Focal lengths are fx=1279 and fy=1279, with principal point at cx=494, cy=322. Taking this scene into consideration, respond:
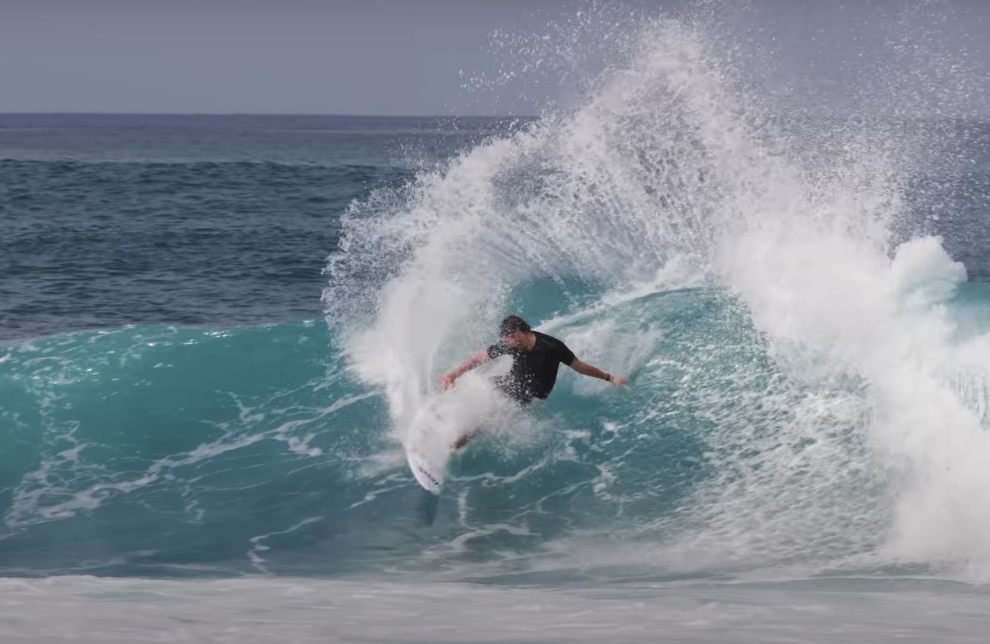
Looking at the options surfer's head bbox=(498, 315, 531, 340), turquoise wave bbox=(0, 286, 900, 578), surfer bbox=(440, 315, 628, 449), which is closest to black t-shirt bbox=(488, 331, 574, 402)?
surfer bbox=(440, 315, 628, 449)

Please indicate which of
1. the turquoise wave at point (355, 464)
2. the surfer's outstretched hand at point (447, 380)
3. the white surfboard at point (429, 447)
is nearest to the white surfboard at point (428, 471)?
the white surfboard at point (429, 447)

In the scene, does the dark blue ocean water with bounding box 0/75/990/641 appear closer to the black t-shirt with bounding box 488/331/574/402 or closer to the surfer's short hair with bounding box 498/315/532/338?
the black t-shirt with bounding box 488/331/574/402

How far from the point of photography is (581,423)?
1298 centimetres

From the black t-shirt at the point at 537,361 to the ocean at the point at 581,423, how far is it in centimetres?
60

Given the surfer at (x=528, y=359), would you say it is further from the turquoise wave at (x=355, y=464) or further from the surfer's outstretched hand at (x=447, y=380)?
the turquoise wave at (x=355, y=464)

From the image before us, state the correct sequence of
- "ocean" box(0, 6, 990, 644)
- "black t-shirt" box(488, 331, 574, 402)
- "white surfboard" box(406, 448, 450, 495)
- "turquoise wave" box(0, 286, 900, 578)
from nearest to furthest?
"ocean" box(0, 6, 990, 644) → "turquoise wave" box(0, 286, 900, 578) → "black t-shirt" box(488, 331, 574, 402) → "white surfboard" box(406, 448, 450, 495)

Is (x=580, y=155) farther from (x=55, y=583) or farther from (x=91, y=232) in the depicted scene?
(x=91, y=232)

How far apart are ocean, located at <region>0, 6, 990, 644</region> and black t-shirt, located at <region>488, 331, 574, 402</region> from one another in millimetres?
597

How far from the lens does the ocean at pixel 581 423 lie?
844 cm

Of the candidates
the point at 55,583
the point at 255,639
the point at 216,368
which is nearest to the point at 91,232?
the point at 216,368

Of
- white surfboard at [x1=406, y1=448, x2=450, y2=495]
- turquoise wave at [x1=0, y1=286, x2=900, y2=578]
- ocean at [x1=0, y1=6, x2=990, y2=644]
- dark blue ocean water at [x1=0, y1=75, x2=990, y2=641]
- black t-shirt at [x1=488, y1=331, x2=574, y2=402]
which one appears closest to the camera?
ocean at [x1=0, y1=6, x2=990, y2=644]

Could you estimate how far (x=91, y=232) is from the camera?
1273 inches

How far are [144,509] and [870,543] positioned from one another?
255 inches

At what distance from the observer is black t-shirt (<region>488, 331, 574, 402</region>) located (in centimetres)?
1160
